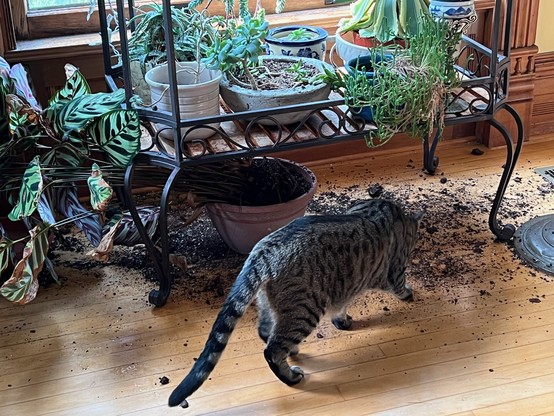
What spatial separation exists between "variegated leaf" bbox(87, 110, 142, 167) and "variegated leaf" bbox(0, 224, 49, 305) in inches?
10.8

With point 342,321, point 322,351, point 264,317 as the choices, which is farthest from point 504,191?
point 264,317

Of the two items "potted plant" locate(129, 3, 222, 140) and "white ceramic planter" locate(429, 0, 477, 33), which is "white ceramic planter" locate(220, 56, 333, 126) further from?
"white ceramic planter" locate(429, 0, 477, 33)

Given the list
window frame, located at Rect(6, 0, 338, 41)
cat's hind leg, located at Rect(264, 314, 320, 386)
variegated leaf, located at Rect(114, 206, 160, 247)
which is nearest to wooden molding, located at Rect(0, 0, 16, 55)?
window frame, located at Rect(6, 0, 338, 41)

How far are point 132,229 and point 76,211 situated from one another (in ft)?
0.54

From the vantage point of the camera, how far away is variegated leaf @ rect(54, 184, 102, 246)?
7.21ft

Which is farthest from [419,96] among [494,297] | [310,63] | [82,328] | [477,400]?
[82,328]

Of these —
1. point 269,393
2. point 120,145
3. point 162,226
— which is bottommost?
point 269,393

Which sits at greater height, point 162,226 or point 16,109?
point 16,109

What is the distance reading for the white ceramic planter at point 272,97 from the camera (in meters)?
2.07

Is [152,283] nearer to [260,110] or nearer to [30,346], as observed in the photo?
[30,346]

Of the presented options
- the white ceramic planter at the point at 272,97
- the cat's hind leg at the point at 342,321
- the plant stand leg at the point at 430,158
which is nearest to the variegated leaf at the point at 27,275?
the white ceramic planter at the point at 272,97

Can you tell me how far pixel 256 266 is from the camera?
182 centimetres

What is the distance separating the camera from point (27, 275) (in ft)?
6.60

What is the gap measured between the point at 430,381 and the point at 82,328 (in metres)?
0.92
